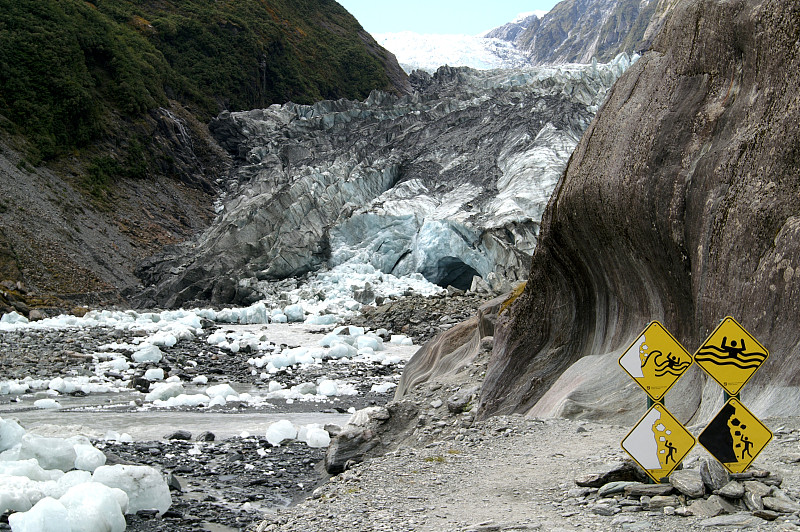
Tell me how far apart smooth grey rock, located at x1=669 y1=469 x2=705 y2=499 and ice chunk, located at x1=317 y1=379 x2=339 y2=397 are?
1026 cm

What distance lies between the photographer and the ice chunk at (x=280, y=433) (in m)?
9.91

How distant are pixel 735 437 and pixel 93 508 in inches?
200

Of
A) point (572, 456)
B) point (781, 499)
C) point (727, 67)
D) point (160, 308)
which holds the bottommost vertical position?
point (160, 308)

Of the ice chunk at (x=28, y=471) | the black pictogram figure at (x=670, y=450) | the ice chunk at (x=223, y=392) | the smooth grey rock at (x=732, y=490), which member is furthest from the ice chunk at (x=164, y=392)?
the smooth grey rock at (x=732, y=490)

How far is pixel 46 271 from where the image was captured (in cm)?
3014

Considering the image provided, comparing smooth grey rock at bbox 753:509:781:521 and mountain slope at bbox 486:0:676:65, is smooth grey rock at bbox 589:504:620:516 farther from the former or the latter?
mountain slope at bbox 486:0:676:65

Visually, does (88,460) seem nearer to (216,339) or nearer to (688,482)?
(688,482)

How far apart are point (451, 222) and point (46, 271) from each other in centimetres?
1723

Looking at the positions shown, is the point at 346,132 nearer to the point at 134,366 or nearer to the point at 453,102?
the point at 453,102

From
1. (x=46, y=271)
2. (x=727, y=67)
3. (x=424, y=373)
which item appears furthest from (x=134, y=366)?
(x=46, y=271)

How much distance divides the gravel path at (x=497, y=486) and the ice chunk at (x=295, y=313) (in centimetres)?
1845

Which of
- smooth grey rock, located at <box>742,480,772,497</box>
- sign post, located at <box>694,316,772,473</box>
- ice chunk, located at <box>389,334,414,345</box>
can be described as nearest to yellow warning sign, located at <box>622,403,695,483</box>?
sign post, located at <box>694,316,772,473</box>

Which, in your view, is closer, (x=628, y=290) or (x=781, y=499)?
(x=781, y=499)

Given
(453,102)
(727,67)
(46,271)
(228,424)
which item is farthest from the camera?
(453,102)
